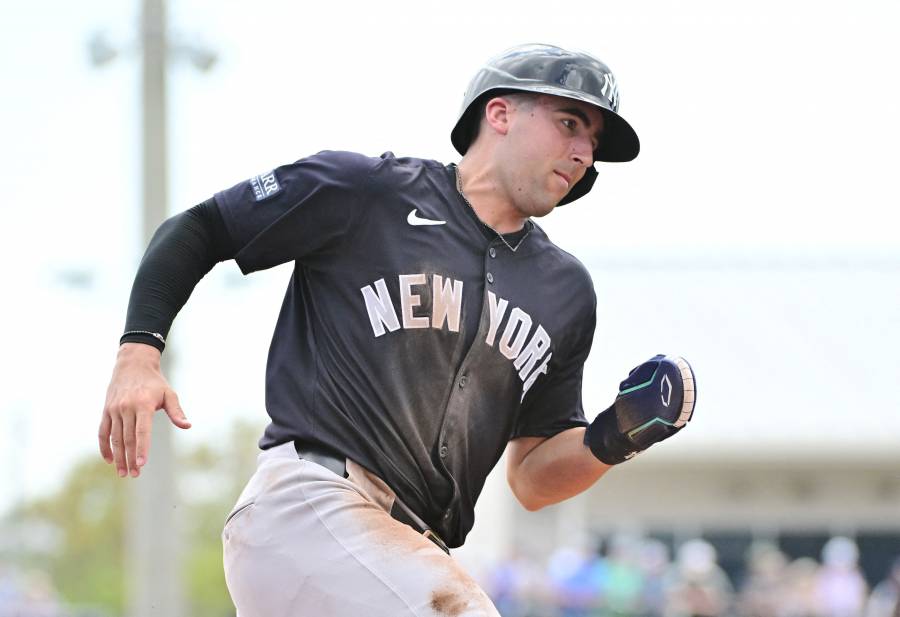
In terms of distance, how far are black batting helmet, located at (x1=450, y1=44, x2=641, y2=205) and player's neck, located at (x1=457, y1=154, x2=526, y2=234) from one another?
26 cm

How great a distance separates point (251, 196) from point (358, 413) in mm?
727

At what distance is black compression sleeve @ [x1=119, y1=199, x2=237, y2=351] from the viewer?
4230mm

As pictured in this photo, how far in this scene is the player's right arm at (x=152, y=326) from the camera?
3973mm

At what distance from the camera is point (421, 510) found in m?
4.38

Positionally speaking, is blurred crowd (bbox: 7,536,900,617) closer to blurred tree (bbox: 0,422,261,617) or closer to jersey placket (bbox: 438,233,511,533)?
jersey placket (bbox: 438,233,511,533)

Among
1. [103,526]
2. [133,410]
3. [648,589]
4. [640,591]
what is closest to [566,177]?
[133,410]

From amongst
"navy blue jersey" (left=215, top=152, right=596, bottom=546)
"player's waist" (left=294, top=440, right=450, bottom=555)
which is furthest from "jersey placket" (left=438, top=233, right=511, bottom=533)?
"player's waist" (left=294, top=440, right=450, bottom=555)

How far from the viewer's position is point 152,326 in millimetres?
4219

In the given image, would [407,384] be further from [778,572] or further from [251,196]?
[778,572]

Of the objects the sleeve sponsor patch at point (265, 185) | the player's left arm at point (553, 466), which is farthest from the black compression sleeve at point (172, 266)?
the player's left arm at point (553, 466)

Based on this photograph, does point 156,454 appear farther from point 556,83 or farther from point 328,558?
point 328,558

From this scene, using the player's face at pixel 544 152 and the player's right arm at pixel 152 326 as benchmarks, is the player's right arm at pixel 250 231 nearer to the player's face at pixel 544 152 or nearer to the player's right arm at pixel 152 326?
the player's right arm at pixel 152 326

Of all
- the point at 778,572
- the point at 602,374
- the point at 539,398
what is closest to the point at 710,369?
the point at 602,374

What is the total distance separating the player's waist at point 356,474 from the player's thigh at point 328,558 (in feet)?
0.13
